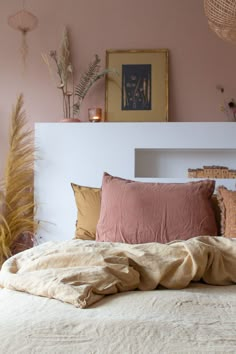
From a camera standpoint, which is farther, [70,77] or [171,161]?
[70,77]

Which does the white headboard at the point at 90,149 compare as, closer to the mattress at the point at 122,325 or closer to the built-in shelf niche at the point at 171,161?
the built-in shelf niche at the point at 171,161

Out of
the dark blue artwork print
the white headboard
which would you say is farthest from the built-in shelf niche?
the dark blue artwork print

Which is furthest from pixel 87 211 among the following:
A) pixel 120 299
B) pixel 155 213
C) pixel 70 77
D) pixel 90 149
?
pixel 70 77

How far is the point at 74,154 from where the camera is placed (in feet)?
10.1

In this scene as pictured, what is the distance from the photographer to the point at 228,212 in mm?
2236

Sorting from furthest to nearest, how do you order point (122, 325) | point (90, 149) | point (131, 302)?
point (90, 149)
point (131, 302)
point (122, 325)

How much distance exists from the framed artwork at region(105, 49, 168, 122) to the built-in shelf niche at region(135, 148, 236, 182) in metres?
0.29

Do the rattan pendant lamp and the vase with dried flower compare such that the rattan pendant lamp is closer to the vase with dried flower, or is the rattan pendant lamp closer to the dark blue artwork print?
the dark blue artwork print

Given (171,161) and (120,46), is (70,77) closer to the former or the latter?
(120,46)

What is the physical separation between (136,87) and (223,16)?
122cm

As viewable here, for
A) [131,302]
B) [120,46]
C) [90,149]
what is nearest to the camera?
[131,302]

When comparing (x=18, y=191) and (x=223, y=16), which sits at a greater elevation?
(x=223, y=16)

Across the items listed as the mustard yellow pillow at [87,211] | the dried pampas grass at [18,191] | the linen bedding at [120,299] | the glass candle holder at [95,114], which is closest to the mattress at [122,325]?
the linen bedding at [120,299]

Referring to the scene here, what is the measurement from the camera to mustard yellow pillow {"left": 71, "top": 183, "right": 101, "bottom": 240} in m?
2.34
